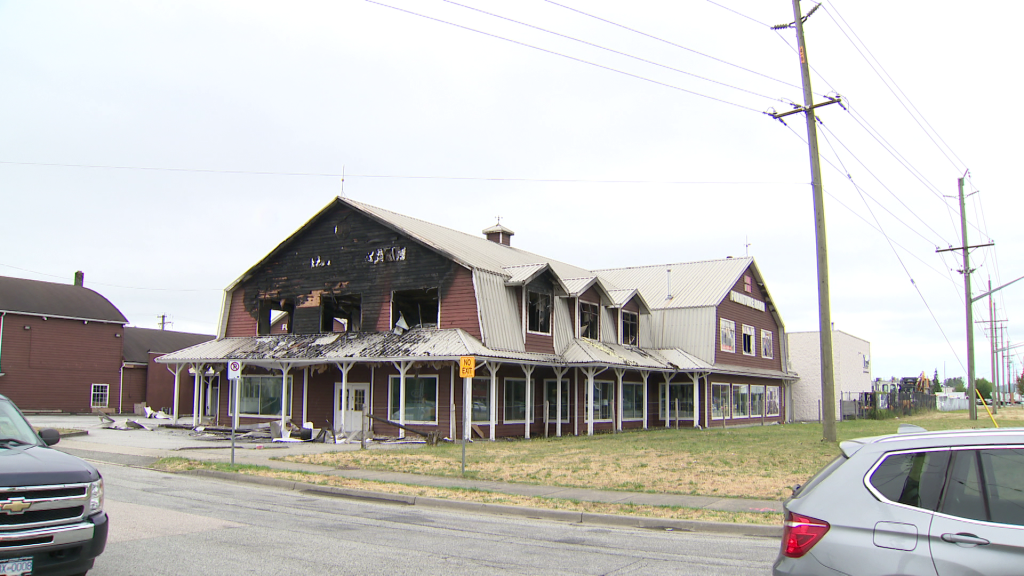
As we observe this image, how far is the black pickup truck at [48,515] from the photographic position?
244 inches

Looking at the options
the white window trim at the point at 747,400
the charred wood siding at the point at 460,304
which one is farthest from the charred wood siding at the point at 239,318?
the white window trim at the point at 747,400

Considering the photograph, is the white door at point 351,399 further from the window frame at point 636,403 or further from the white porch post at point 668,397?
the white porch post at point 668,397

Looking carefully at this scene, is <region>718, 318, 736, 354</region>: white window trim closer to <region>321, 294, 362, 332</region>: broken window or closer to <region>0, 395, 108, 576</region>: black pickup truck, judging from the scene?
<region>321, 294, 362, 332</region>: broken window

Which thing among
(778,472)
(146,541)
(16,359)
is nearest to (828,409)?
(778,472)

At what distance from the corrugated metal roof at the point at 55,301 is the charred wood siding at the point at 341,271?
18.7m

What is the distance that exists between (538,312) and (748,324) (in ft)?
61.6

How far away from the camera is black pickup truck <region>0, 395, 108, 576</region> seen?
6.20 m

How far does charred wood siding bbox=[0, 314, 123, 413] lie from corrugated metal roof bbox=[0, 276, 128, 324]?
46 centimetres

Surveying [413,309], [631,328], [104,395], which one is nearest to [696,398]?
[631,328]

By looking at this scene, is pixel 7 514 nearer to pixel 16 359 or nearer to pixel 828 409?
pixel 828 409

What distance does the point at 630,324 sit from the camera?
129ft

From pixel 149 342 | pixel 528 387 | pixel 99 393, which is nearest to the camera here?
pixel 528 387

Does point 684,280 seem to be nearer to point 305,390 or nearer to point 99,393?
point 305,390

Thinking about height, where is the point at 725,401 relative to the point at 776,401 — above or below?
above
